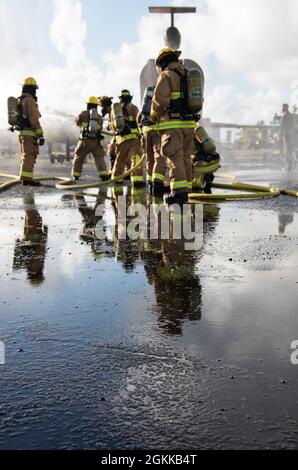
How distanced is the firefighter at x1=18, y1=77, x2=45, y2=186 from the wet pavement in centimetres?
687

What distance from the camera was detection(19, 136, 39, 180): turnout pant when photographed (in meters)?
11.1

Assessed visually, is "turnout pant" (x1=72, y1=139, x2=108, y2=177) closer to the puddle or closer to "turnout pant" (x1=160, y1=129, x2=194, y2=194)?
"turnout pant" (x1=160, y1=129, x2=194, y2=194)

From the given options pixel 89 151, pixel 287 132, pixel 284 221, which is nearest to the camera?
pixel 284 221

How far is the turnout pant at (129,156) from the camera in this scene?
1079 cm

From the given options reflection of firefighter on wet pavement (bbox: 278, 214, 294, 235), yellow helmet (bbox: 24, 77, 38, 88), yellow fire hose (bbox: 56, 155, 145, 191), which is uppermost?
yellow helmet (bbox: 24, 77, 38, 88)

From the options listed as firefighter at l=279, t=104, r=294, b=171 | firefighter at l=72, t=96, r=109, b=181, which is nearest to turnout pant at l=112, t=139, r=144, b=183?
firefighter at l=72, t=96, r=109, b=181

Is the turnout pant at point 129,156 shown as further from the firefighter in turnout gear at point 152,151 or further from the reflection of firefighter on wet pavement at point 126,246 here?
the reflection of firefighter on wet pavement at point 126,246

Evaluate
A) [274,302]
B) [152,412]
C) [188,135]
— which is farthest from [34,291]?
[188,135]

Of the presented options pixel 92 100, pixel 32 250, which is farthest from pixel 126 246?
pixel 92 100

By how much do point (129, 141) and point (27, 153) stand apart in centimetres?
215

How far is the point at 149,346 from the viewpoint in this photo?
230 centimetres

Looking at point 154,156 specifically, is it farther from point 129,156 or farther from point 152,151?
point 129,156
